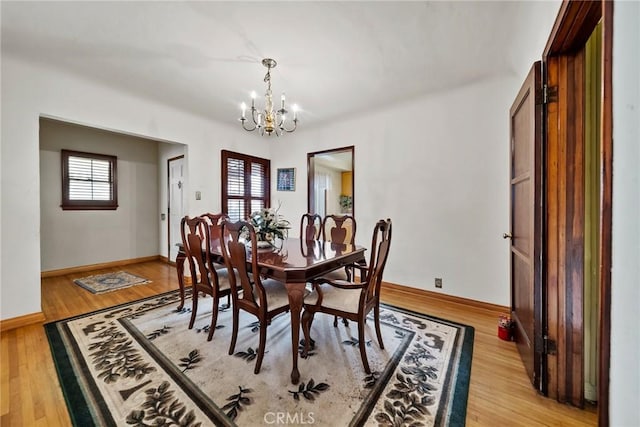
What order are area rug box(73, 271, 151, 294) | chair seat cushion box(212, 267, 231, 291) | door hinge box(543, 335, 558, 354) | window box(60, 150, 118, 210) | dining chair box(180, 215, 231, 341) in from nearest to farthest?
door hinge box(543, 335, 558, 354) → dining chair box(180, 215, 231, 341) → chair seat cushion box(212, 267, 231, 291) → area rug box(73, 271, 151, 294) → window box(60, 150, 118, 210)

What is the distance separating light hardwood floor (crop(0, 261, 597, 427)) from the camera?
137 centimetres

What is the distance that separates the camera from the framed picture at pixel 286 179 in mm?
4617

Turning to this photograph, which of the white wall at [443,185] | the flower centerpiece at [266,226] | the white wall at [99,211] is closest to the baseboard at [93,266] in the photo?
the white wall at [99,211]

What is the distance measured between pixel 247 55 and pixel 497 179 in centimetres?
275

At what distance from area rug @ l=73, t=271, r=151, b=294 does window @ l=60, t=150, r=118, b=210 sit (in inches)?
50.0

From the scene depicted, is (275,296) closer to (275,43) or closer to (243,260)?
(243,260)

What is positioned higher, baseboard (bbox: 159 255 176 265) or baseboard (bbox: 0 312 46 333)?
baseboard (bbox: 159 255 176 265)

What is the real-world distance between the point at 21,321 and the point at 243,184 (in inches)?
119

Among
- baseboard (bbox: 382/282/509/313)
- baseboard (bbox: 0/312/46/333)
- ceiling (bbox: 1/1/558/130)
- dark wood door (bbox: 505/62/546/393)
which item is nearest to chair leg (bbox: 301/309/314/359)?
dark wood door (bbox: 505/62/546/393)

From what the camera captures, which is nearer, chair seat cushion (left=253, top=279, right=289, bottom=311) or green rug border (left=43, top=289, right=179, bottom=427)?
green rug border (left=43, top=289, right=179, bottom=427)

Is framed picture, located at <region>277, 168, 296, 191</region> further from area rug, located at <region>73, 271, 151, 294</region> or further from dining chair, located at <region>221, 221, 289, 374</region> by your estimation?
dining chair, located at <region>221, 221, 289, 374</region>

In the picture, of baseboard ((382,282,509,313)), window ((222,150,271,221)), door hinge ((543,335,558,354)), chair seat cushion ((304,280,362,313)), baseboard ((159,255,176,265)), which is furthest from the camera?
baseboard ((159,255,176,265))

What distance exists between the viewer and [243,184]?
458 cm

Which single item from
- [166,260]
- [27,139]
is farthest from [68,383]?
[166,260]
